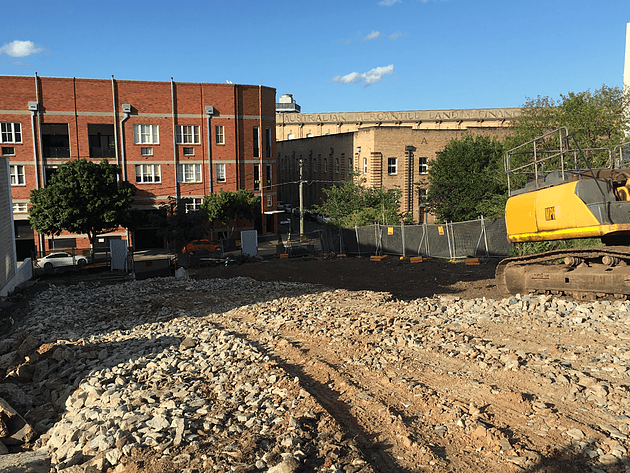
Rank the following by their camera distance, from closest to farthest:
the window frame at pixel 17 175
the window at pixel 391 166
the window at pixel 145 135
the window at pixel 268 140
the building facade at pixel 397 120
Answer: the window frame at pixel 17 175
the window at pixel 145 135
the window at pixel 391 166
the window at pixel 268 140
the building facade at pixel 397 120

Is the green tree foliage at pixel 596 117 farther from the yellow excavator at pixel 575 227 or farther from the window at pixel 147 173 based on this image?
the window at pixel 147 173

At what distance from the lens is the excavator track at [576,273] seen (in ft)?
38.2

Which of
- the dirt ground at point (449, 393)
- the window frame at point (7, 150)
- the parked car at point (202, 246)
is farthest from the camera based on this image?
the window frame at point (7, 150)

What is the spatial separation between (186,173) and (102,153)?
7101 millimetres

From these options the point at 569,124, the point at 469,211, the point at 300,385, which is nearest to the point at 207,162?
the point at 469,211

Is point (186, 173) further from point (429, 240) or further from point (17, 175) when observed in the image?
point (429, 240)

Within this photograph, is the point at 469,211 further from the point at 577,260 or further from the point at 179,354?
the point at 179,354

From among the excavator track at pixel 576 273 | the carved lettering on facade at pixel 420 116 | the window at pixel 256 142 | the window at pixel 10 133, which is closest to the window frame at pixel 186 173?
the window at pixel 256 142

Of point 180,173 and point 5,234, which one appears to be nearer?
point 5,234

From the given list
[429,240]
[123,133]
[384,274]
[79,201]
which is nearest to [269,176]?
[123,133]

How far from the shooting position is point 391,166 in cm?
4919

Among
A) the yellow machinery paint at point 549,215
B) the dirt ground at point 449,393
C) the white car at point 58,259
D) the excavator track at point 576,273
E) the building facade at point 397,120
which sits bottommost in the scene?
the white car at point 58,259

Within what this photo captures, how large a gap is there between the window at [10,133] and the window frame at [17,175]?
6.57 ft

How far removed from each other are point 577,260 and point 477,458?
8124 mm
